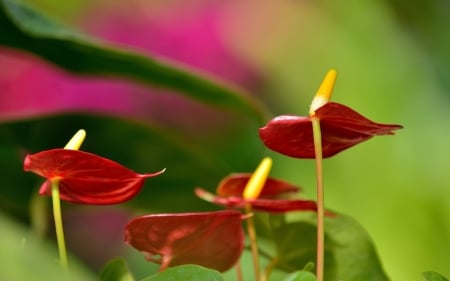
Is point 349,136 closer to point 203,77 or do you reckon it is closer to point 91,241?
point 203,77

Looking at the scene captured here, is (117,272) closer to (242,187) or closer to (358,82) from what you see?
(242,187)

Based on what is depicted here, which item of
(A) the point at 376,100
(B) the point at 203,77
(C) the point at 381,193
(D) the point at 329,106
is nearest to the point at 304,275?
(D) the point at 329,106

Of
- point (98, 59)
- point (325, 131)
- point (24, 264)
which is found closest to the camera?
point (24, 264)

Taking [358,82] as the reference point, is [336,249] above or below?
below

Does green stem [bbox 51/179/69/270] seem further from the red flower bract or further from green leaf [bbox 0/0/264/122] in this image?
green leaf [bbox 0/0/264/122]

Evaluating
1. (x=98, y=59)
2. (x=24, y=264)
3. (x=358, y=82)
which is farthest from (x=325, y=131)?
(x=358, y=82)

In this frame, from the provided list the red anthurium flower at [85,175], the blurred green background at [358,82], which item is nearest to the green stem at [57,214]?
the red anthurium flower at [85,175]

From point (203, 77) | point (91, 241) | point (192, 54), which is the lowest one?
point (91, 241)
